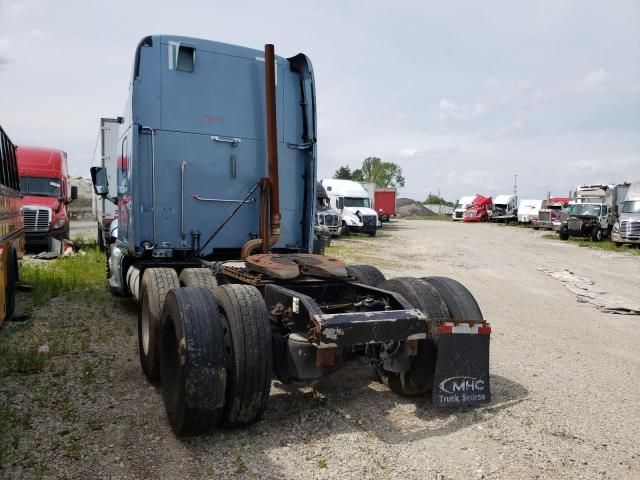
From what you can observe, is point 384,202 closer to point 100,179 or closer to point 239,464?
point 100,179

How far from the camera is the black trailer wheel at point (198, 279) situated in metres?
5.33

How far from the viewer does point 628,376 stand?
18.1 ft

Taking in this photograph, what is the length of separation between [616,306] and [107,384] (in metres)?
8.80

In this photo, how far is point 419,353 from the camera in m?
4.35

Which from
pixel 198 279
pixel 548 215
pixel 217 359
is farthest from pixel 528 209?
pixel 217 359

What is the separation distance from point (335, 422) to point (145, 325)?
95.0 inches

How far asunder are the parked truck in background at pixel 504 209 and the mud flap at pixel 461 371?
4229cm

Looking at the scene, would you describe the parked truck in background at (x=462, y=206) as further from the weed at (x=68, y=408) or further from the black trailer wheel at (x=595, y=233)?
the weed at (x=68, y=408)

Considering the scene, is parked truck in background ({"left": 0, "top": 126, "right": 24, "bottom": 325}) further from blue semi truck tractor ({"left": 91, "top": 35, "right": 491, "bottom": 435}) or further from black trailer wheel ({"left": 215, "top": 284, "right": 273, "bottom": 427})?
black trailer wheel ({"left": 215, "top": 284, "right": 273, "bottom": 427})

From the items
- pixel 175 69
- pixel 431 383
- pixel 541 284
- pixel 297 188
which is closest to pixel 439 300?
pixel 431 383

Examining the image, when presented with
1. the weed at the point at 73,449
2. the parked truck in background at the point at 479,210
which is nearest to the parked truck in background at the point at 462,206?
the parked truck in background at the point at 479,210

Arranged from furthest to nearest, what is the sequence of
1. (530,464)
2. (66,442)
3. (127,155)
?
(127,155), (66,442), (530,464)

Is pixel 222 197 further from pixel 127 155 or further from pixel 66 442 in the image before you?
pixel 66 442

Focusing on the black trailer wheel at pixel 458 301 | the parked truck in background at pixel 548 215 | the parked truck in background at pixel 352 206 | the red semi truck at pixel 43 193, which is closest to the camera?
the black trailer wheel at pixel 458 301
